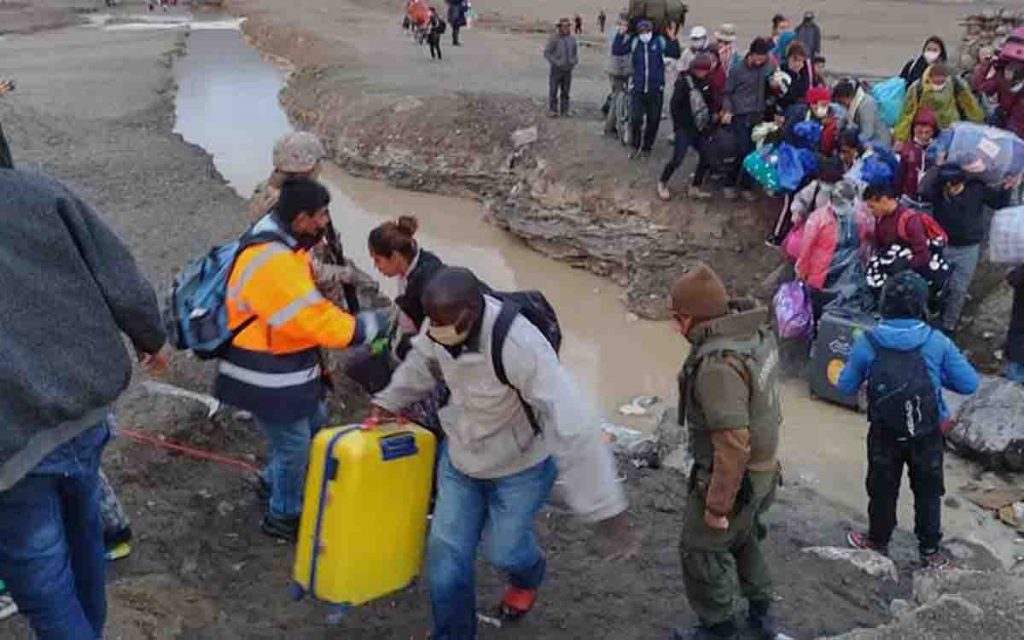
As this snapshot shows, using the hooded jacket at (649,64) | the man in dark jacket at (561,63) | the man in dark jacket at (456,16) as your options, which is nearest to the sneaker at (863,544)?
the hooded jacket at (649,64)

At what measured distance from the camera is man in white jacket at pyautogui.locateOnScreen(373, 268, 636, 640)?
3.57 metres

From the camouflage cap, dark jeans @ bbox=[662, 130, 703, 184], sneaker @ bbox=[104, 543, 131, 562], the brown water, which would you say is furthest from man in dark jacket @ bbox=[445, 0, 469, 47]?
sneaker @ bbox=[104, 543, 131, 562]

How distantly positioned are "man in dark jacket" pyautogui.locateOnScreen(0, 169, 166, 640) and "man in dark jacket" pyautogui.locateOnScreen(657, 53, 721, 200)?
835 cm

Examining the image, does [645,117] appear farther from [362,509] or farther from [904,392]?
[362,509]

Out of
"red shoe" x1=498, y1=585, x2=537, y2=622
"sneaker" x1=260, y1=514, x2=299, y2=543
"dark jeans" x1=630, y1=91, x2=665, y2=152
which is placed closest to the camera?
"red shoe" x1=498, y1=585, x2=537, y2=622

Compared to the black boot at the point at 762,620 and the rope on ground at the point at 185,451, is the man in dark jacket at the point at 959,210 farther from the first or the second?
the rope on ground at the point at 185,451

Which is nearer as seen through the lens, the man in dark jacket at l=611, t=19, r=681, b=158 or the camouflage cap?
the camouflage cap

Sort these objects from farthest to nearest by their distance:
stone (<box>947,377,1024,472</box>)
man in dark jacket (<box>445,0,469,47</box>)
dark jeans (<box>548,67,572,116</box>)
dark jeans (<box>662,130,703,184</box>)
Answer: man in dark jacket (<box>445,0,469,47</box>) → dark jeans (<box>548,67,572,116</box>) → dark jeans (<box>662,130,703,184</box>) → stone (<box>947,377,1024,472</box>)

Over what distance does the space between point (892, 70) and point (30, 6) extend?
111 feet

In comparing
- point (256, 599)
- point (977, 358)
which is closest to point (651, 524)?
point (256, 599)

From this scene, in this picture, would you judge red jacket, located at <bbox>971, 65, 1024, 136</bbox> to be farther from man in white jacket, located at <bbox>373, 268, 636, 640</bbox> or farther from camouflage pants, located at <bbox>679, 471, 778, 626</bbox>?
man in white jacket, located at <bbox>373, 268, 636, 640</bbox>

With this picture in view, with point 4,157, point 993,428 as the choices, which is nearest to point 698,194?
point 993,428

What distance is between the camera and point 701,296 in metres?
3.82

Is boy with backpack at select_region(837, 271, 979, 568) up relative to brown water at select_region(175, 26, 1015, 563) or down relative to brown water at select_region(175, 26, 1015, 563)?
up
